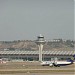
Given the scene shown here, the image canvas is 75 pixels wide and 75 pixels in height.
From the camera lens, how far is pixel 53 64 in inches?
4254

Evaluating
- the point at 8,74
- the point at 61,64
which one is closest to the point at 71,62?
the point at 61,64

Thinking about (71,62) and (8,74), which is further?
(71,62)

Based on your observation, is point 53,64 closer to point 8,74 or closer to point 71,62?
point 71,62

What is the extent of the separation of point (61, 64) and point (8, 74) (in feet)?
142

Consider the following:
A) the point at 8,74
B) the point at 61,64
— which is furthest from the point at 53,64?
the point at 8,74

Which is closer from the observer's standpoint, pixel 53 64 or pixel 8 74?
pixel 8 74

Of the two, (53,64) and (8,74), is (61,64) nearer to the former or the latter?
(53,64)

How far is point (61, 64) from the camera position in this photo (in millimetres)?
108750

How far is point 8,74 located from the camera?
221ft

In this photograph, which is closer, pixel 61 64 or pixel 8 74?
pixel 8 74

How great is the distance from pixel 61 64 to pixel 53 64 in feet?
8.07

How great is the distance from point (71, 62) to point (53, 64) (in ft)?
24.8

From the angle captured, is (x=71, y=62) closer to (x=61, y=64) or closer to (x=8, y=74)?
(x=61, y=64)
